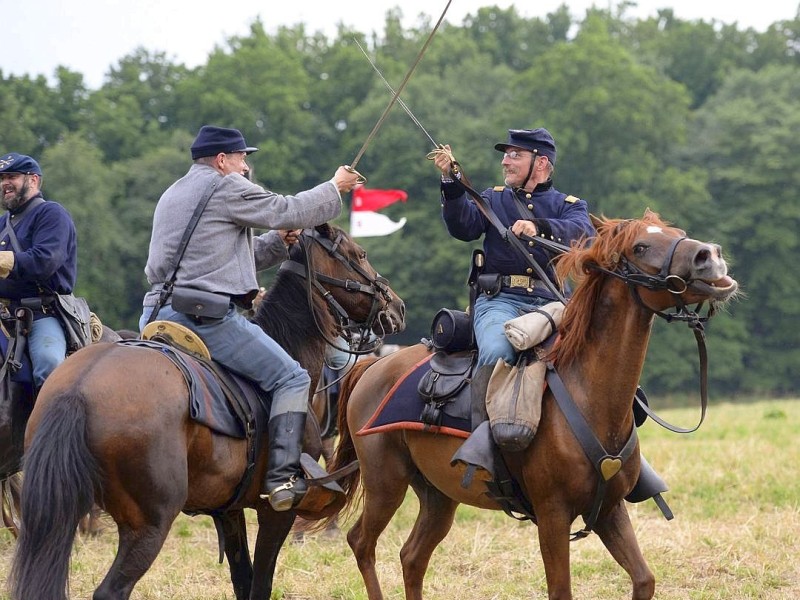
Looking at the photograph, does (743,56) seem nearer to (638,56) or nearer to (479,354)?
(638,56)

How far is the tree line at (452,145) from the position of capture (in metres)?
50.6

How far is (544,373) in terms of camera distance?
7.24 m

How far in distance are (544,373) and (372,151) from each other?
49595 mm

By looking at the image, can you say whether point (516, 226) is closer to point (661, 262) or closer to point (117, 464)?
point (661, 262)

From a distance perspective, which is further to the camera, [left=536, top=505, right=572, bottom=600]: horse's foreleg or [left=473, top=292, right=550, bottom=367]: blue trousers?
[left=473, top=292, right=550, bottom=367]: blue trousers

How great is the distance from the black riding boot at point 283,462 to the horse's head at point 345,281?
113 centimetres

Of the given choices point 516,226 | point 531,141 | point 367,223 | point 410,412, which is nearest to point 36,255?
point 410,412

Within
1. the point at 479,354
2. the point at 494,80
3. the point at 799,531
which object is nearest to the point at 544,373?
the point at 479,354

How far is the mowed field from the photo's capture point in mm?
9156

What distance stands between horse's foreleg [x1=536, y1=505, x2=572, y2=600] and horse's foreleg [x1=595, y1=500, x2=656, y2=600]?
0.35m

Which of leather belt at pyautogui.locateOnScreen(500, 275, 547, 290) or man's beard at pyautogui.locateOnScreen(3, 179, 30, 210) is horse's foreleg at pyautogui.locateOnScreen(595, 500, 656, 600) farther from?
man's beard at pyautogui.locateOnScreen(3, 179, 30, 210)

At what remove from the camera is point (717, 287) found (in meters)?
6.51

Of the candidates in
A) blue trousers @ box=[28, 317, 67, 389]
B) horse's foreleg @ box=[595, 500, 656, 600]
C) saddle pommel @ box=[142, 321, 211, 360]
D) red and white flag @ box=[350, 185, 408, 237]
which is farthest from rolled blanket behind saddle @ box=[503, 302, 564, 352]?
red and white flag @ box=[350, 185, 408, 237]

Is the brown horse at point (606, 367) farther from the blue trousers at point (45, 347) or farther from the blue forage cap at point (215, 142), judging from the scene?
the blue trousers at point (45, 347)
